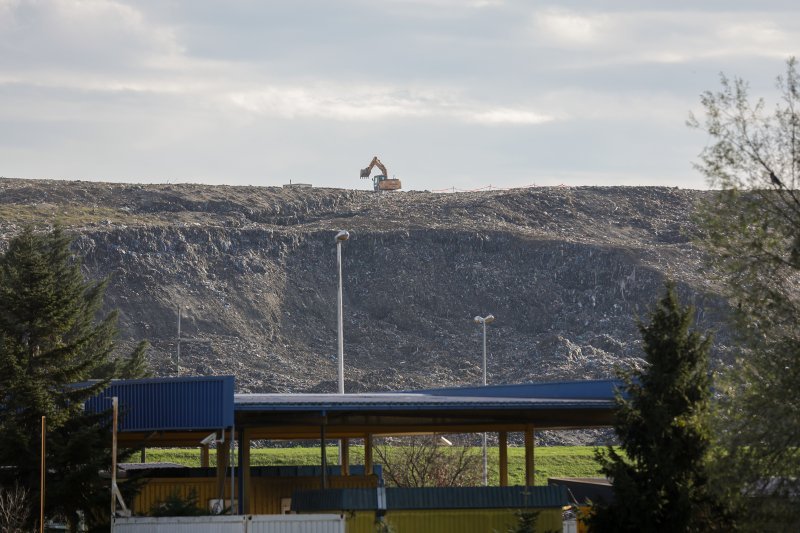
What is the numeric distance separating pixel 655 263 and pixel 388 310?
77.2 ft

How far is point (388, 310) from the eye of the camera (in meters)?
112

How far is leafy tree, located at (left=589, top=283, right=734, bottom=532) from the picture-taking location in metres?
28.4

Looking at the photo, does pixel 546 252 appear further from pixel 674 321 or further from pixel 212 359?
pixel 674 321

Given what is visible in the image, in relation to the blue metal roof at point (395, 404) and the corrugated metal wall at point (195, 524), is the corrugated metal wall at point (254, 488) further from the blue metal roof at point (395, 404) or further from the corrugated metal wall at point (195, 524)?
the corrugated metal wall at point (195, 524)

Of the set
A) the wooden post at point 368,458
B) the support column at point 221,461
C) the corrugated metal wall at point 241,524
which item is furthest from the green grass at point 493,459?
the corrugated metal wall at point 241,524

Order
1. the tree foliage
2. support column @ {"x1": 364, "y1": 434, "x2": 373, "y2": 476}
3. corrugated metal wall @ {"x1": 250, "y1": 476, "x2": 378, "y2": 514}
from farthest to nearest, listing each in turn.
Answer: the tree foliage → support column @ {"x1": 364, "y1": 434, "x2": 373, "y2": 476} → corrugated metal wall @ {"x1": 250, "y1": 476, "x2": 378, "y2": 514}

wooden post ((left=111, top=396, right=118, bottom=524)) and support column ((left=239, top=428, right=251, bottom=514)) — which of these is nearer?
wooden post ((left=111, top=396, right=118, bottom=524))

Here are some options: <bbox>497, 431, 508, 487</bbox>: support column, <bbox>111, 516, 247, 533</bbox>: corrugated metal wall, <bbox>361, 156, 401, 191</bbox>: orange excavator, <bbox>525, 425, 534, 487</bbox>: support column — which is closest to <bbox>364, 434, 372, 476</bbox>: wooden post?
<bbox>497, 431, 508, 487</bbox>: support column

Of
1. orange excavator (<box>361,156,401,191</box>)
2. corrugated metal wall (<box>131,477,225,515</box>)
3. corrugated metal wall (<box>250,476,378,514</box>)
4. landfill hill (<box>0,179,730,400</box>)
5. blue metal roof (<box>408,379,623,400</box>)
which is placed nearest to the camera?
blue metal roof (<box>408,379,623,400</box>)

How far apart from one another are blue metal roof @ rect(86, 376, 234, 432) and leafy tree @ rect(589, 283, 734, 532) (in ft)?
29.8

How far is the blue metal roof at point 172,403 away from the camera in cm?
3212

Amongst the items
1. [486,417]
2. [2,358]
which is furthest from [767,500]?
[2,358]

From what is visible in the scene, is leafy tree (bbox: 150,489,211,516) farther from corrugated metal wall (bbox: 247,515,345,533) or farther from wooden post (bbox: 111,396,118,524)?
corrugated metal wall (bbox: 247,515,345,533)

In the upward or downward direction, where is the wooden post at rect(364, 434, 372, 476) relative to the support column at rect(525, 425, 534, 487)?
downward
